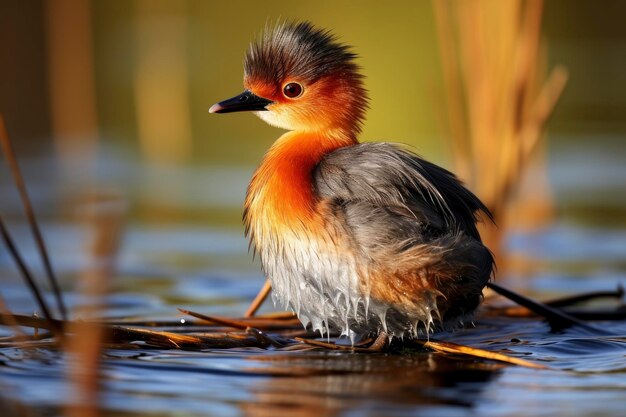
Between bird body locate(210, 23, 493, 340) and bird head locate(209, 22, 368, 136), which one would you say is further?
bird head locate(209, 22, 368, 136)

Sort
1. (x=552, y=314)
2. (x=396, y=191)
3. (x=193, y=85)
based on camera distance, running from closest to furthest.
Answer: (x=396, y=191)
(x=552, y=314)
(x=193, y=85)

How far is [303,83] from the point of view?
600 centimetres

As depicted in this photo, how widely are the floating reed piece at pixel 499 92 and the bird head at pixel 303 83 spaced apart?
171 cm

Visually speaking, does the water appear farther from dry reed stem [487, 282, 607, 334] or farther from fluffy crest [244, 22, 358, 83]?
fluffy crest [244, 22, 358, 83]

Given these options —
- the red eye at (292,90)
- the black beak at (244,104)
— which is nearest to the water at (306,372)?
the black beak at (244,104)

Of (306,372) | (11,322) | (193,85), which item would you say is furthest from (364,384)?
(193,85)

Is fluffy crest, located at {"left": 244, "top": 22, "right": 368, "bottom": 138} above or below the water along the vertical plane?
above

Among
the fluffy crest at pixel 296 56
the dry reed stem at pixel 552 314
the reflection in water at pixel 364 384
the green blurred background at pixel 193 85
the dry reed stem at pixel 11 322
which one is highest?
the green blurred background at pixel 193 85

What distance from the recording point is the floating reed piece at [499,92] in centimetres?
739

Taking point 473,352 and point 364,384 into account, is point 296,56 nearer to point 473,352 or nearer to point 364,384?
point 473,352

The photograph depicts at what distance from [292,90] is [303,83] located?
80mm

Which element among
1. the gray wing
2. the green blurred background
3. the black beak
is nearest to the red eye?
the black beak

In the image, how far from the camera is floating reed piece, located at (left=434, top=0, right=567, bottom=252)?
24.2ft

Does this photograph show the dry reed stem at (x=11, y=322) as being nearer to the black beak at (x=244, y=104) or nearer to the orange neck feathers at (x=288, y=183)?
the orange neck feathers at (x=288, y=183)
